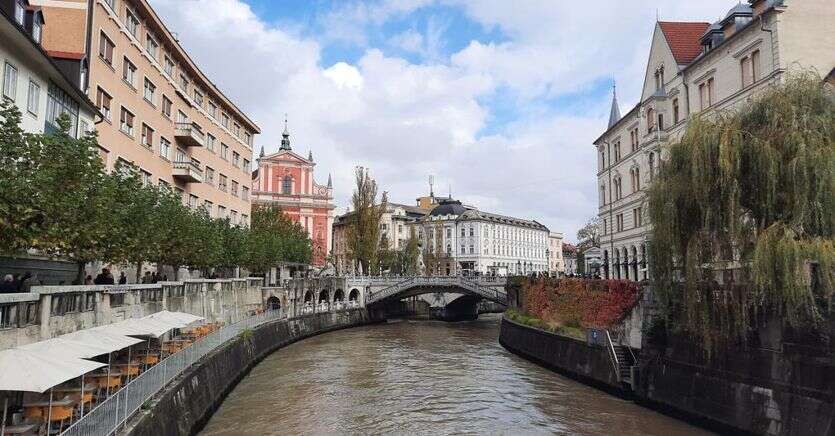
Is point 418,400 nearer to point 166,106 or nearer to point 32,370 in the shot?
point 32,370

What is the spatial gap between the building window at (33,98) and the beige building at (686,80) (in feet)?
80.5

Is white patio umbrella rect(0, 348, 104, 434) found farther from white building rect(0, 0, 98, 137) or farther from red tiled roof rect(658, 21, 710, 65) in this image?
red tiled roof rect(658, 21, 710, 65)

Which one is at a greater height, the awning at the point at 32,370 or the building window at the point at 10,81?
the building window at the point at 10,81

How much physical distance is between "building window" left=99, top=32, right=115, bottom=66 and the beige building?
29.3 meters

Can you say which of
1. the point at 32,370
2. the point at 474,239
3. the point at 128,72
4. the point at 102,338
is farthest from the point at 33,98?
the point at 474,239

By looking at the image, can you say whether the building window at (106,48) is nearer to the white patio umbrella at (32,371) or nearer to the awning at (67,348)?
the awning at (67,348)

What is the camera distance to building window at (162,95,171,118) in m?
43.0

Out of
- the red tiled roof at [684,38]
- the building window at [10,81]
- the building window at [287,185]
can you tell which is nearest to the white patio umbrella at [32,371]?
the building window at [10,81]

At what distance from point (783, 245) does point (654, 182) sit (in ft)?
19.1

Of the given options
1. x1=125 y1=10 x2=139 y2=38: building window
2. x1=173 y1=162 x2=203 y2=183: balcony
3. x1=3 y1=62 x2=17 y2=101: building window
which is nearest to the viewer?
x1=3 y1=62 x2=17 y2=101: building window

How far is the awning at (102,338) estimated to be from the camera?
14.5 meters

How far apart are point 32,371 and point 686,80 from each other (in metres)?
38.1

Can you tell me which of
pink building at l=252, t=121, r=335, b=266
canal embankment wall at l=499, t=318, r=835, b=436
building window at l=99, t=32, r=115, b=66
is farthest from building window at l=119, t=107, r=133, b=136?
pink building at l=252, t=121, r=335, b=266

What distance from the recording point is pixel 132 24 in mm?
37156
